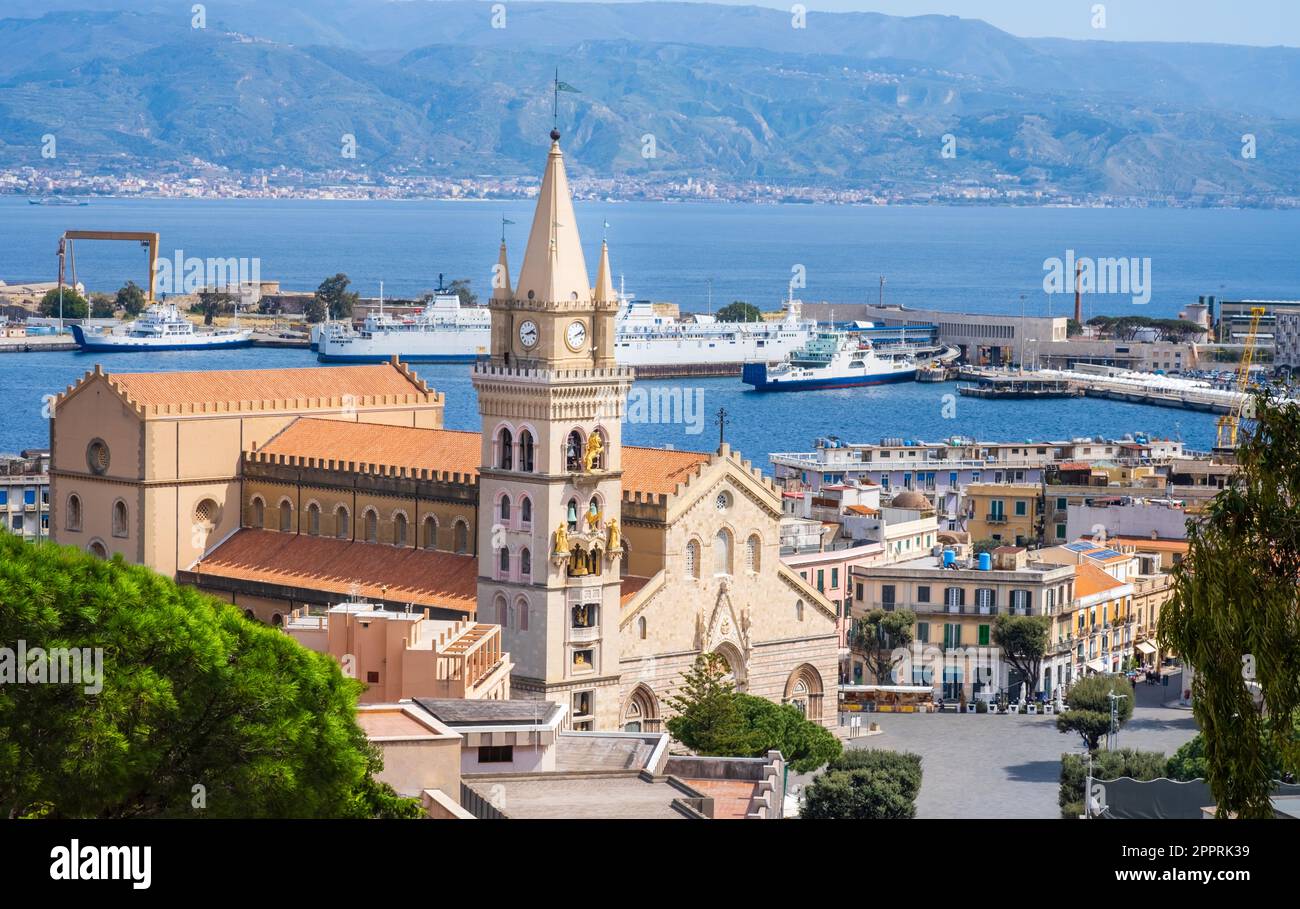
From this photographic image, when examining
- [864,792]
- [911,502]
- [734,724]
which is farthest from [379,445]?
[911,502]

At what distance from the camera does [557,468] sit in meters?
49.0

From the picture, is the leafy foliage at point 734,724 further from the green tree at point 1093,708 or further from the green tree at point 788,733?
the green tree at point 1093,708

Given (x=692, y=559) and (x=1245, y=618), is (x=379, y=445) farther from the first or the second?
(x=1245, y=618)

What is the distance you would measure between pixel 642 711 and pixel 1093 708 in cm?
1082

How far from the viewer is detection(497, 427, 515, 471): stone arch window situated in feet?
163

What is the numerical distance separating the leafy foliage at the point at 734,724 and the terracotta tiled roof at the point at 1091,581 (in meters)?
18.2

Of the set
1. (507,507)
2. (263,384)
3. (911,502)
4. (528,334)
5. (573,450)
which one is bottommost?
(911,502)

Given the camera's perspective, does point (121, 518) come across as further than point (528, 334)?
Yes

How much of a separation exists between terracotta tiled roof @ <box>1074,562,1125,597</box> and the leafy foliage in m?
18.2

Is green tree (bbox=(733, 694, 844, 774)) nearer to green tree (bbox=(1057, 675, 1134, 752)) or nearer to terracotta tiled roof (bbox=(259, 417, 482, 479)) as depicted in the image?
green tree (bbox=(1057, 675, 1134, 752))

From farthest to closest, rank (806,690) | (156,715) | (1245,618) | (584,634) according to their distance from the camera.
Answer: (806,690)
(584,634)
(156,715)
(1245,618)

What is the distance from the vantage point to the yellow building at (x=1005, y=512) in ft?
286

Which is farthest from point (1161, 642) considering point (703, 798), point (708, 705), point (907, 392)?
point (907, 392)
